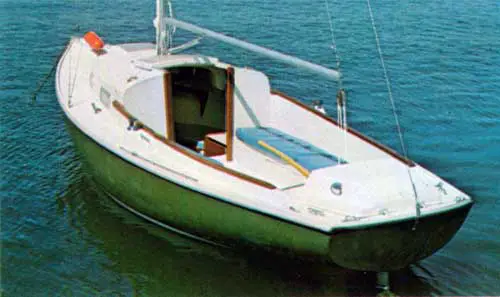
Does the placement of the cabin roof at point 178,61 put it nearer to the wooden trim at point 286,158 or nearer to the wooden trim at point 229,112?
the wooden trim at point 229,112

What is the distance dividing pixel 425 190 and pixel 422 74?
1244cm

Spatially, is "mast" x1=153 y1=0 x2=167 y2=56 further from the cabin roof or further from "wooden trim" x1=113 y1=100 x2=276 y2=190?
"wooden trim" x1=113 y1=100 x2=276 y2=190

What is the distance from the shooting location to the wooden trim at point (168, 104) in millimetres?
13609

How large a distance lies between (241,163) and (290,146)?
105cm

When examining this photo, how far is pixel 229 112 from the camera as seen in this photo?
1412cm

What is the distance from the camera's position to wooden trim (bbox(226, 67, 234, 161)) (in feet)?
45.4

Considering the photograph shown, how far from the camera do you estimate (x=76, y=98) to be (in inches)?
584

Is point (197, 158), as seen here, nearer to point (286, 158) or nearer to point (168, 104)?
point (286, 158)

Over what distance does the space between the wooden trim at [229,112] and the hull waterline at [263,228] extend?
6.91ft

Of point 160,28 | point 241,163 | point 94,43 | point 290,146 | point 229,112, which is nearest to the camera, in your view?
point 290,146

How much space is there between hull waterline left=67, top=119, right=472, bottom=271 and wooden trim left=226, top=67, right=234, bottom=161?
211cm

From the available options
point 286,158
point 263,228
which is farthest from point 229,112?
point 263,228

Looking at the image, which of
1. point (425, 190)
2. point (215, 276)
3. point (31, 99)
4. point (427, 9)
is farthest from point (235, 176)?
point (427, 9)

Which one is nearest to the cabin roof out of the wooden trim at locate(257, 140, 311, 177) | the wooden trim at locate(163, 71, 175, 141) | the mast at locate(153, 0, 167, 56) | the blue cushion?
the wooden trim at locate(163, 71, 175, 141)
